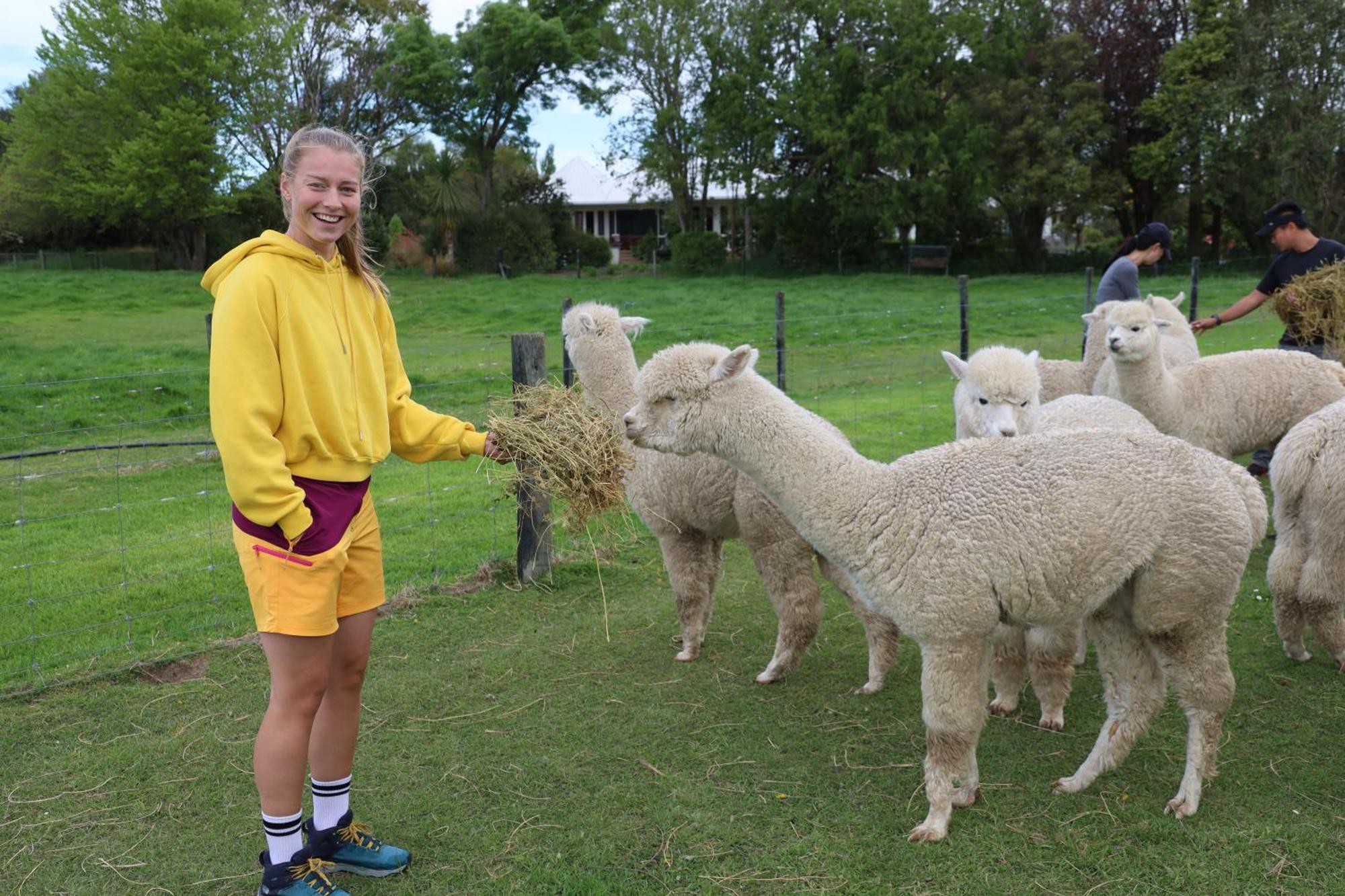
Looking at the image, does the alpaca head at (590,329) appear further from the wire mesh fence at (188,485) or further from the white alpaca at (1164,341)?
the white alpaca at (1164,341)

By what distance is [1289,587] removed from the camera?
4641mm

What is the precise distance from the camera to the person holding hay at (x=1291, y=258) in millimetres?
7250

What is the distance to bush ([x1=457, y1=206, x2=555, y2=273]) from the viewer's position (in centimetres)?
3559

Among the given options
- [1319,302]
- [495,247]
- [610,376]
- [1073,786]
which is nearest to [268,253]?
[610,376]

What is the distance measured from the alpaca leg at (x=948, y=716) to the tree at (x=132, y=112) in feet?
121

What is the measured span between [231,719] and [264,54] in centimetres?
3801

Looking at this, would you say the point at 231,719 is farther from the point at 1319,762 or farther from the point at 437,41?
the point at 437,41

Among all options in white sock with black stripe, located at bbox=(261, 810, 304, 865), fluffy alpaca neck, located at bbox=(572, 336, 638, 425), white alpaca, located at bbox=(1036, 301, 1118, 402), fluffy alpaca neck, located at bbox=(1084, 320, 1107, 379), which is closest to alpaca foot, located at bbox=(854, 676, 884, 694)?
fluffy alpaca neck, located at bbox=(572, 336, 638, 425)

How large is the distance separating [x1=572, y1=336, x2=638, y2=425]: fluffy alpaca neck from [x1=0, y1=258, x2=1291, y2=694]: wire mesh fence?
1.91 ft

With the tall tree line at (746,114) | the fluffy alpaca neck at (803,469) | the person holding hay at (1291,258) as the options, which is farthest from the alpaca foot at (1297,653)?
the tall tree line at (746,114)

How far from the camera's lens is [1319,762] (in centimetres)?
383

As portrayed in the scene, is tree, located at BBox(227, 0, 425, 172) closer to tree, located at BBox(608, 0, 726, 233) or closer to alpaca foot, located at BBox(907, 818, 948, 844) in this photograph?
tree, located at BBox(608, 0, 726, 233)

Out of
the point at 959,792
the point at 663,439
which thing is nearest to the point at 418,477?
the point at 663,439

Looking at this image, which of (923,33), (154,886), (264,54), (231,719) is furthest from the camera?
(264,54)
